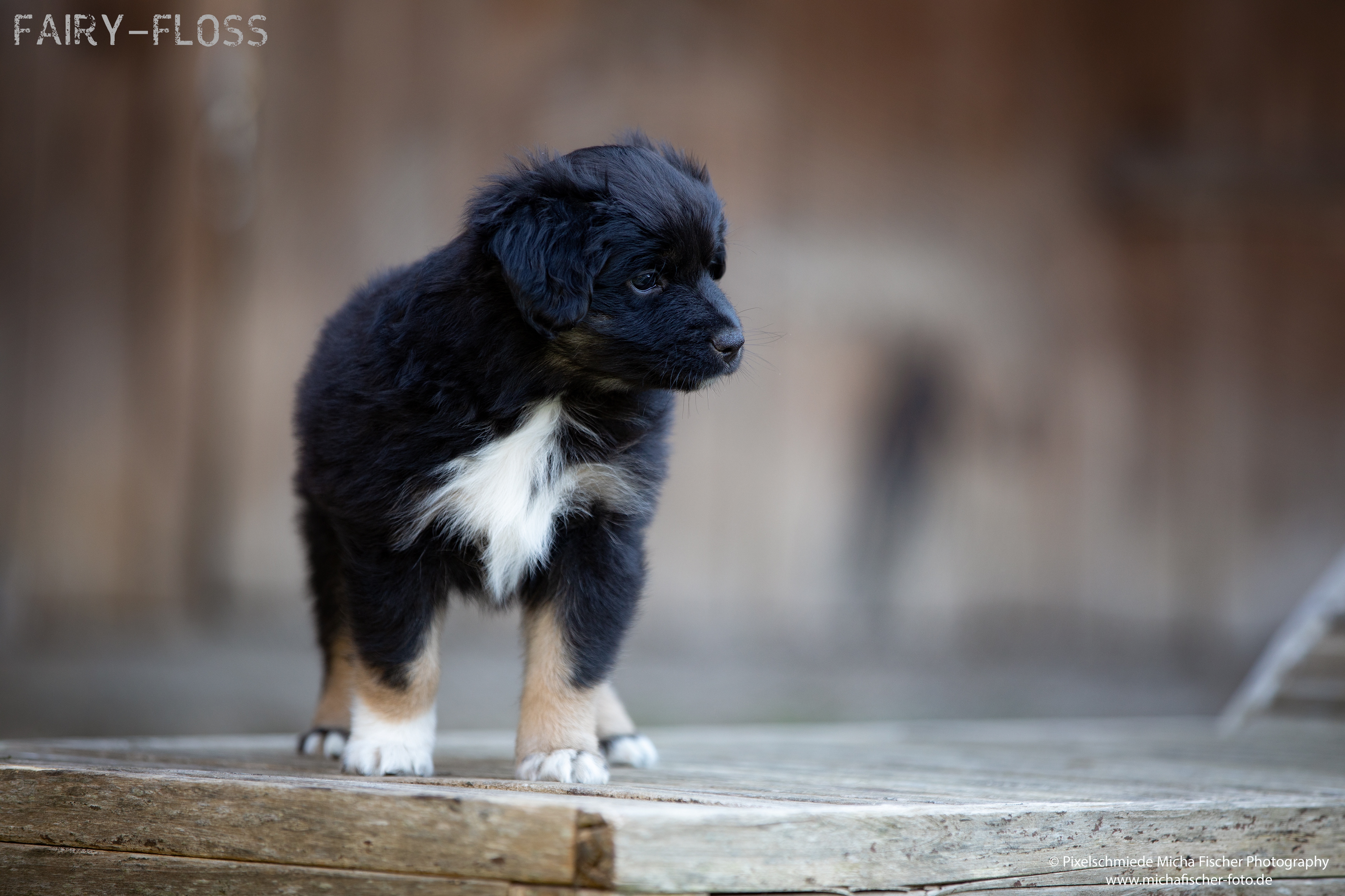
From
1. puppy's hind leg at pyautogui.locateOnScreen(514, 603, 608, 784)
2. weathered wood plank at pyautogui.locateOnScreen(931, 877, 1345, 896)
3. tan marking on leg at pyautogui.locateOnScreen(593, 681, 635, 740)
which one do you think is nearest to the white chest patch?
puppy's hind leg at pyautogui.locateOnScreen(514, 603, 608, 784)

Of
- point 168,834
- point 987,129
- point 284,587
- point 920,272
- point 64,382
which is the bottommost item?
A: point 168,834

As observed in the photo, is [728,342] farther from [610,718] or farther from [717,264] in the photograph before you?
[610,718]

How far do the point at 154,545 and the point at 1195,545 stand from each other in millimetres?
5573

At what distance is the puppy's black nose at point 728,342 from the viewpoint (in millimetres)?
2717

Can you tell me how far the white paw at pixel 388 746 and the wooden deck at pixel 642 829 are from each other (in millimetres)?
84

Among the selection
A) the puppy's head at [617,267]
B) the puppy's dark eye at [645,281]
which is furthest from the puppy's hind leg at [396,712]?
the puppy's dark eye at [645,281]

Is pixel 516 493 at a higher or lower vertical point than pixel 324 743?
higher

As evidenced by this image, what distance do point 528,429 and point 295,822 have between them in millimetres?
972

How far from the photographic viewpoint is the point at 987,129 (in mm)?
6832

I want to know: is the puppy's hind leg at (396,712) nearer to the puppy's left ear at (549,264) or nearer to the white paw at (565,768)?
the white paw at (565,768)

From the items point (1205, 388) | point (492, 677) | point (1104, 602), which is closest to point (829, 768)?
point (492, 677)

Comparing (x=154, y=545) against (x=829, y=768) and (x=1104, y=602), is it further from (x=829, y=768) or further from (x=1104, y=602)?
(x=1104, y=602)

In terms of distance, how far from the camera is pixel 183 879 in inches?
90.4

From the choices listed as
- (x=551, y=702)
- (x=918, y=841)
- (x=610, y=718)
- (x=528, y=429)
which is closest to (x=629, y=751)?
(x=610, y=718)
